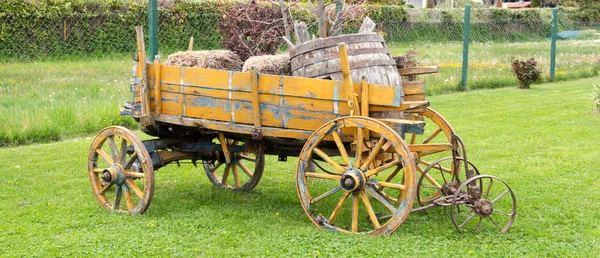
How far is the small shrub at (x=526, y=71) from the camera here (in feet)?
54.2

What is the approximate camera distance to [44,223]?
6.10m

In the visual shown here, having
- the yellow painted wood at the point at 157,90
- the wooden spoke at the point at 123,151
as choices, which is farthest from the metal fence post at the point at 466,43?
the wooden spoke at the point at 123,151

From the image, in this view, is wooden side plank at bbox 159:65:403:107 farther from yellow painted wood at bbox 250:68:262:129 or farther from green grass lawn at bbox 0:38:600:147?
green grass lawn at bbox 0:38:600:147

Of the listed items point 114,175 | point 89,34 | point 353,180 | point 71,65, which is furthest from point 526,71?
point 114,175

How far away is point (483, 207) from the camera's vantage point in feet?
18.2

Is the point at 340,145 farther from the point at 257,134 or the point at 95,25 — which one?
the point at 95,25

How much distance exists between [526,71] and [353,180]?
1224cm

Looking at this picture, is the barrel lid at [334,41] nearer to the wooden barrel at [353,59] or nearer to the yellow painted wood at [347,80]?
the wooden barrel at [353,59]

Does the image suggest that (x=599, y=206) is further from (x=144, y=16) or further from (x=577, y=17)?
(x=577, y=17)

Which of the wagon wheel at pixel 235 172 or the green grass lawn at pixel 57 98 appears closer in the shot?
the wagon wheel at pixel 235 172

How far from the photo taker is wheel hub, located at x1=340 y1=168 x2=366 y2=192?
5379 mm

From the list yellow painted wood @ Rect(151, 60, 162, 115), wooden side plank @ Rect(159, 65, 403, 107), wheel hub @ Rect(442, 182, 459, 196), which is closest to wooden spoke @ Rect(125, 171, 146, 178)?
yellow painted wood @ Rect(151, 60, 162, 115)

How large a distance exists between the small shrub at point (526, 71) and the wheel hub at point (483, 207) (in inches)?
460

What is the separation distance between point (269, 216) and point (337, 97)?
1316 millimetres
